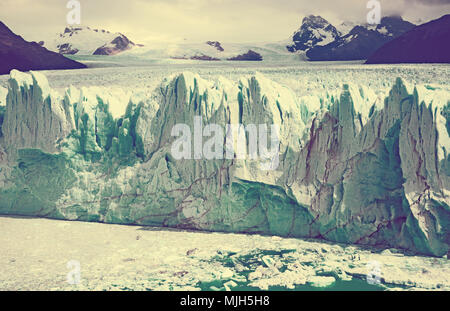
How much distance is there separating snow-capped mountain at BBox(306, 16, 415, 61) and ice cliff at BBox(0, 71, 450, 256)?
104ft

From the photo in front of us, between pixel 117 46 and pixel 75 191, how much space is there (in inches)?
1226

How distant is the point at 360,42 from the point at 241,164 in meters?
35.8

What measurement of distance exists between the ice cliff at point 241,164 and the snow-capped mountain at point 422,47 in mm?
19996

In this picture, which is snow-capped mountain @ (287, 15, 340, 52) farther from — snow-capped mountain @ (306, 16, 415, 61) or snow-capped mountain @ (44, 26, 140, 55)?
snow-capped mountain @ (44, 26, 140, 55)

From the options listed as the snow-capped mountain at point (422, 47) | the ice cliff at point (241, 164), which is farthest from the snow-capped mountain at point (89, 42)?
the ice cliff at point (241, 164)

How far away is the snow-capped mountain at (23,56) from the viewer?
30844mm

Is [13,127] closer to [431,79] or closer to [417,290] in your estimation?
[417,290]

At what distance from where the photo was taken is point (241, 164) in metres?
11.6

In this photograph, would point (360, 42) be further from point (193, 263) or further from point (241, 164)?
point (193, 263)

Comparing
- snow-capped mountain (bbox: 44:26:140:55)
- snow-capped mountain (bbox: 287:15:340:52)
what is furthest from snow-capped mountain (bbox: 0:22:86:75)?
snow-capped mountain (bbox: 287:15:340:52)

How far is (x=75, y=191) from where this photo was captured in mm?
12734

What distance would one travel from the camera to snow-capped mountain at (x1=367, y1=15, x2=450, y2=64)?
1193 inches

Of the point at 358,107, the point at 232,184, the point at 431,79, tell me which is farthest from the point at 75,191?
the point at 431,79

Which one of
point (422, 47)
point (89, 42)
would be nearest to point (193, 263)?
point (422, 47)
